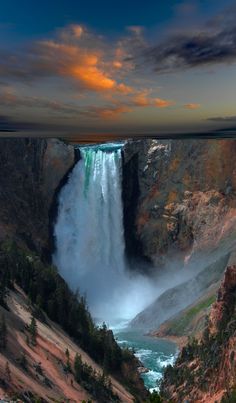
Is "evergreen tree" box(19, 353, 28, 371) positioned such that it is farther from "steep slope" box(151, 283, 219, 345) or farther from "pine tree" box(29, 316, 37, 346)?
"steep slope" box(151, 283, 219, 345)

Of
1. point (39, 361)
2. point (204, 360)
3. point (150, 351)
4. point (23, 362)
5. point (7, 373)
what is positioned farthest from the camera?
point (150, 351)

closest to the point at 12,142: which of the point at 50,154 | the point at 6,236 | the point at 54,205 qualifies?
the point at 50,154

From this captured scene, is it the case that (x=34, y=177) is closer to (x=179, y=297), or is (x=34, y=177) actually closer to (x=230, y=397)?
(x=179, y=297)

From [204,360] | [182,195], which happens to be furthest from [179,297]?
[204,360]

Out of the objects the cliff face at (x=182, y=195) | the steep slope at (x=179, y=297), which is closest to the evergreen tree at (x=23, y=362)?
the steep slope at (x=179, y=297)

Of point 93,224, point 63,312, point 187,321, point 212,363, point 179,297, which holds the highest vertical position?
point 93,224

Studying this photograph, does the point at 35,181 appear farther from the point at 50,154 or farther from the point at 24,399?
the point at 24,399

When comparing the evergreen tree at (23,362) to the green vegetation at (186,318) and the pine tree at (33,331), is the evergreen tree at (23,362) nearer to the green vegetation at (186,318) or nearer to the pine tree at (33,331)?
the pine tree at (33,331)

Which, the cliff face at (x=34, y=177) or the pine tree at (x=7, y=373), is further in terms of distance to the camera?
the cliff face at (x=34, y=177)

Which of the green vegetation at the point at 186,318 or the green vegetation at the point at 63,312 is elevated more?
the green vegetation at the point at 63,312
